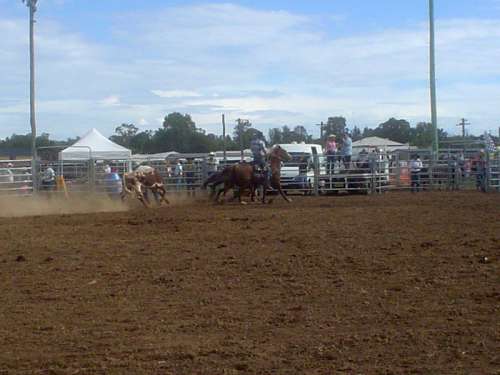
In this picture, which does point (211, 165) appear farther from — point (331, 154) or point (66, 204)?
point (66, 204)

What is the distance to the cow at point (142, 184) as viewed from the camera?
20.6 m

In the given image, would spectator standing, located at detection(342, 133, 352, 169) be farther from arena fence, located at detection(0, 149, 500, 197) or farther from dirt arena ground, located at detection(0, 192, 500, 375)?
dirt arena ground, located at detection(0, 192, 500, 375)

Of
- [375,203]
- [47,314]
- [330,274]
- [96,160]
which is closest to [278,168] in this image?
[375,203]

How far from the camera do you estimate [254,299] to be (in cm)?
782

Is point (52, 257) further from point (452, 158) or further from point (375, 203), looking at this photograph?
point (452, 158)

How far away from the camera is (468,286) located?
8.20 metres

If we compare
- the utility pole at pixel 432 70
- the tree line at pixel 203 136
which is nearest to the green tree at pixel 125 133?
the tree line at pixel 203 136

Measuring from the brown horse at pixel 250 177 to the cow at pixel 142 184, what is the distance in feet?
5.32

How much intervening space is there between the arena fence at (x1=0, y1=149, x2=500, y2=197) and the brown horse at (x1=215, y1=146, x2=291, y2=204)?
4.12 metres

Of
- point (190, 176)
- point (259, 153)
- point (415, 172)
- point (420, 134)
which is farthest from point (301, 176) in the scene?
point (420, 134)

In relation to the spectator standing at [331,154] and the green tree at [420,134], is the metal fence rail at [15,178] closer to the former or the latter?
the spectator standing at [331,154]

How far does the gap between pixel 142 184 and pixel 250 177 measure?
2.83 meters

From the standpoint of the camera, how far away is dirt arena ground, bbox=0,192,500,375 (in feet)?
19.0

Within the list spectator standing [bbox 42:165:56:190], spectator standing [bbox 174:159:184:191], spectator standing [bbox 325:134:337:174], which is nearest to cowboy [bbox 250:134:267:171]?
spectator standing [bbox 325:134:337:174]
